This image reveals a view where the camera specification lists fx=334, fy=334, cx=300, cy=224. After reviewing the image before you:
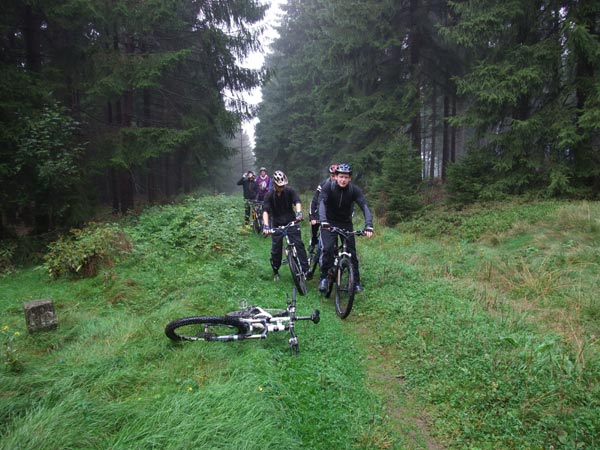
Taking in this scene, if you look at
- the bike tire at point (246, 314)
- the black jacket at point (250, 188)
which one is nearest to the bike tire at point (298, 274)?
the bike tire at point (246, 314)

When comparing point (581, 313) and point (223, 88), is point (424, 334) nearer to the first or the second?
point (581, 313)

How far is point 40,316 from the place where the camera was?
484 centimetres

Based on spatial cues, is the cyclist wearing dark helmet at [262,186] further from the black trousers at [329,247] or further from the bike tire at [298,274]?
the black trousers at [329,247]

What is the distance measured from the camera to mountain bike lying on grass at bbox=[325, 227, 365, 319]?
6.24m

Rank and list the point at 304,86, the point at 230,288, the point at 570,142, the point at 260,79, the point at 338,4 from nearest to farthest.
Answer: the point at 230,288, the point at 570,142, the point at 338,4, the point at 260,79, the point at 304,86

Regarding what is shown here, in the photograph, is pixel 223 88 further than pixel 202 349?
Yes

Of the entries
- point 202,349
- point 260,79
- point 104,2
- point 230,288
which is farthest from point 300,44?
point 202,349

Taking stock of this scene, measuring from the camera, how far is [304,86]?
99.6 feet

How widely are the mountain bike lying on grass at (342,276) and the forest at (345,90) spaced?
736cm

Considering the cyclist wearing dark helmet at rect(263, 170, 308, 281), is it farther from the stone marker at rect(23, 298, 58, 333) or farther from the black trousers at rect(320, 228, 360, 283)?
the stone marker at rect(23, 298, 58, 333)

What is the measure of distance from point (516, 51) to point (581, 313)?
9632 millimetres

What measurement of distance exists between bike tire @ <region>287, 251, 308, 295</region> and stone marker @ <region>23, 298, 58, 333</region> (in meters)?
4.34

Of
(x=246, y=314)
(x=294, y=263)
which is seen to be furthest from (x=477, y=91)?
(x=246, y=314)

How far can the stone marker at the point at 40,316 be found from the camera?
476cm
